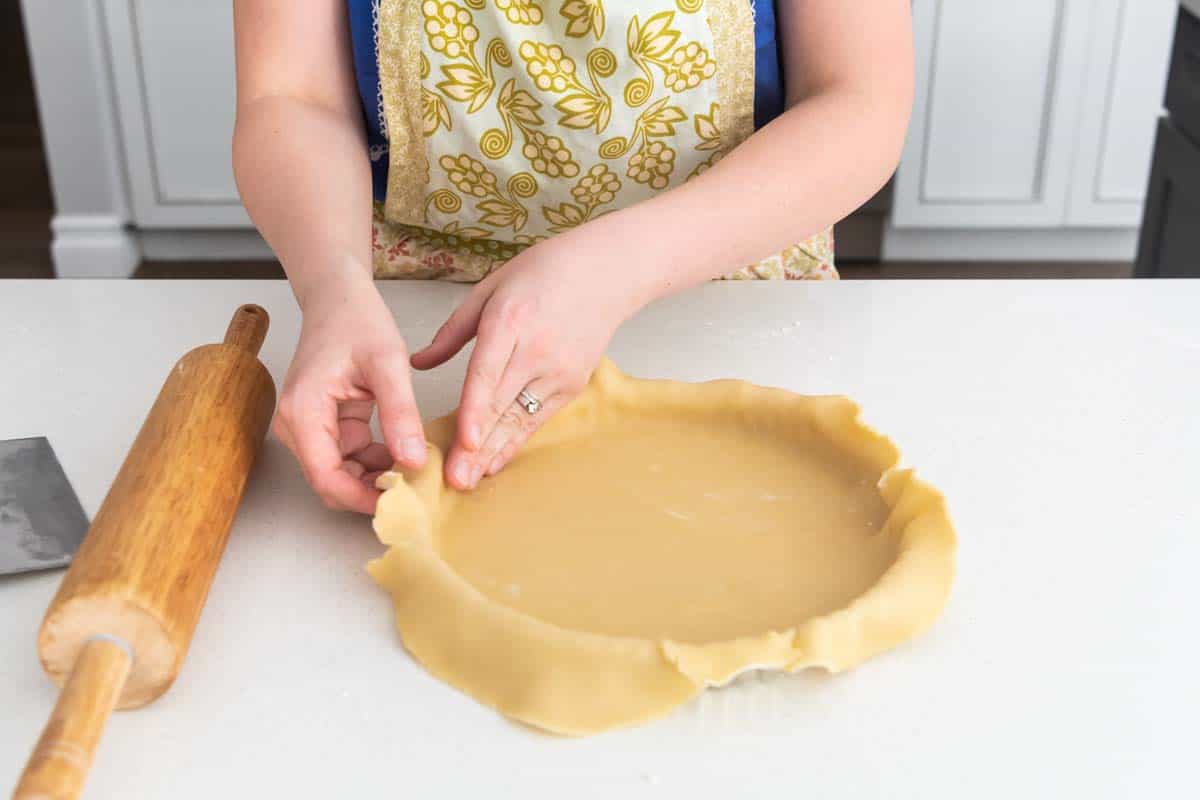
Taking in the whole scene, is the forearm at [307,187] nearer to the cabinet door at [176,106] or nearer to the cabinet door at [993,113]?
the cabinet door at [176,106]

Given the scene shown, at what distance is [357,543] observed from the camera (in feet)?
2.33

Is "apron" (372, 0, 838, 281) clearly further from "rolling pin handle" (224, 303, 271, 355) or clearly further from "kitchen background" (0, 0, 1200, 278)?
"kitchen background" (0, 0, 1200, 278)

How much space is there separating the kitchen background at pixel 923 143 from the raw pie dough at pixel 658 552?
177 cm

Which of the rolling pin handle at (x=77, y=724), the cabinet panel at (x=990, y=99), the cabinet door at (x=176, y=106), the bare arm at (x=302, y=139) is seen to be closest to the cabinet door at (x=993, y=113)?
the cabinet panel at (x=990, y=99)

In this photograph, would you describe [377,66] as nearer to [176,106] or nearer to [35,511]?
[35,511]

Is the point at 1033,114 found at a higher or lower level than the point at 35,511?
lower

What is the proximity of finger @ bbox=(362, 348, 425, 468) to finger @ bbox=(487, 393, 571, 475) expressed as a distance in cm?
6

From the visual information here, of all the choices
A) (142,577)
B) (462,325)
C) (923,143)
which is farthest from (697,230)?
(923,143)

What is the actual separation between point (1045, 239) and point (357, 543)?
2.24 meters

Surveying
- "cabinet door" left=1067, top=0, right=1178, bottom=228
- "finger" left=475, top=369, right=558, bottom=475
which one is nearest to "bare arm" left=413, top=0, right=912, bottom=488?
"finger" left=475, top=369, right=558, bottom=475

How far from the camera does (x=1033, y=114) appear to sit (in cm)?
242

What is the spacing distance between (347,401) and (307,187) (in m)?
0.22

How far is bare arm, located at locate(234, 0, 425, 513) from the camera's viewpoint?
27.3 inches

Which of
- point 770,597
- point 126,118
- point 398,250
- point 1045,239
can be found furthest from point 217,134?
point 770,597
